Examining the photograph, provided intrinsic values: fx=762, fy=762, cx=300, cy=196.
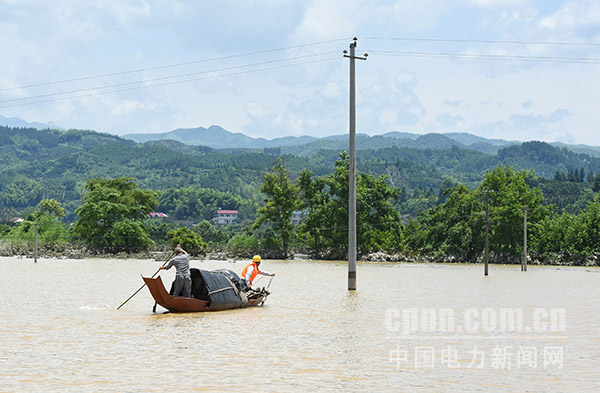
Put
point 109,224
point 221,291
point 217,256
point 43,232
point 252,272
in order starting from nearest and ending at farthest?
point 221,291, point 252,272, point 217,256, point 109,224, point 43,232

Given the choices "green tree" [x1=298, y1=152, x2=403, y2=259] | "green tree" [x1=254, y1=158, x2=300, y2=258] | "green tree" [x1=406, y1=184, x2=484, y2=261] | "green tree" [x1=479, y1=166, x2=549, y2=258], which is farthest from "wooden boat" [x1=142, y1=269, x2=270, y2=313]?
"green tree" [x1=406, y1=184, x2=484, y2=261]

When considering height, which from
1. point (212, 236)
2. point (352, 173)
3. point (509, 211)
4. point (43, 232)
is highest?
point (509, 211)

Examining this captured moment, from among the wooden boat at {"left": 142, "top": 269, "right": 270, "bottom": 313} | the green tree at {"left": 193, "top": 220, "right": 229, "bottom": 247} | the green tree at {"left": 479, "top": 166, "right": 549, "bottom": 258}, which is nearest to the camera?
the wooden boat at {"left": 142, "top": 269, "right": 270, "bottom": 313}

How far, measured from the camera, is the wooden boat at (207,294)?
24.8 m

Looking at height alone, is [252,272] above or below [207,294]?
above

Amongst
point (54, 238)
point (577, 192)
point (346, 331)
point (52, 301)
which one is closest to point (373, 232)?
point (54, 238)

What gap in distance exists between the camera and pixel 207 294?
25812 mm

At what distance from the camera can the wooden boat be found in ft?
81.5

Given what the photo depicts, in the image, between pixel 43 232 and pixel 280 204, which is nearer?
pixel 280 204

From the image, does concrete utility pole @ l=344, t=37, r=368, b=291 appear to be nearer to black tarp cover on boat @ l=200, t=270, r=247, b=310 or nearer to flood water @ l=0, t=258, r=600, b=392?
flood water @ l=0, t=258, r=600, b=392

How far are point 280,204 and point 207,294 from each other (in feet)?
238

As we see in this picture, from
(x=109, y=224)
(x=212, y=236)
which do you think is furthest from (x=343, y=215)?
(x=212, y=236)

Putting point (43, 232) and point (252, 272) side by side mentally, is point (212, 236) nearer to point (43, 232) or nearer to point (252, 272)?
point (43, 232)

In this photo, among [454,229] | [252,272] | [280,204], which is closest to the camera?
[252,272]
